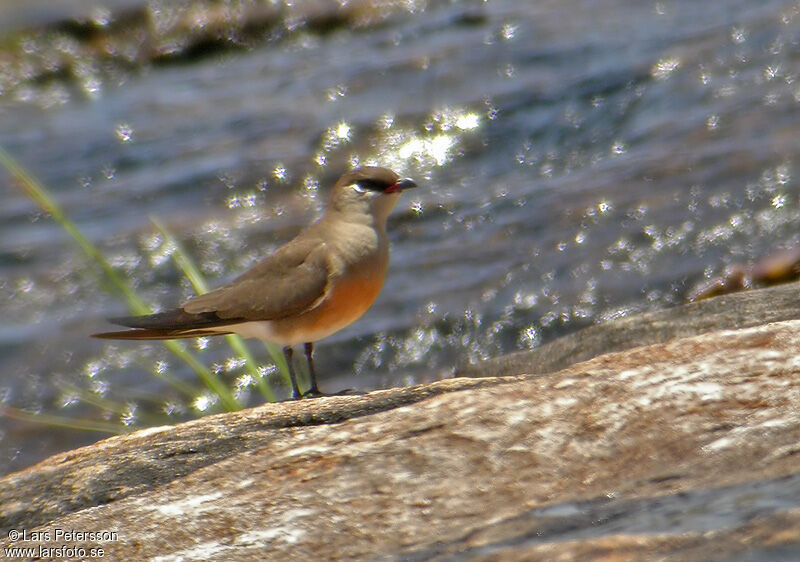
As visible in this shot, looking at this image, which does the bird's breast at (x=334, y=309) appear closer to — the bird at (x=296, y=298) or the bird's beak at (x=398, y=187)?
the bird at (x=296, y=298)

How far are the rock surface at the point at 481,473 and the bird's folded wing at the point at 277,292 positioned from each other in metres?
1.15

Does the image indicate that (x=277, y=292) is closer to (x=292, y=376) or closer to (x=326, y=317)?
(x=326, y=317)

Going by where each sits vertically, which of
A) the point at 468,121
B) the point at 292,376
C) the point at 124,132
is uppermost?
the point at 124,132

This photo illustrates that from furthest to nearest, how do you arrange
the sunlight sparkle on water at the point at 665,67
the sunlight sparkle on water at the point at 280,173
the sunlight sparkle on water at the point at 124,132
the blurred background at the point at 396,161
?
the sunlight sparkle on water at the point at 124,132, the sunlight sparkle on water at the point at 665,67, the sunlight sparkle on water at the point at 280,173, the blurred background at the point at 396,161

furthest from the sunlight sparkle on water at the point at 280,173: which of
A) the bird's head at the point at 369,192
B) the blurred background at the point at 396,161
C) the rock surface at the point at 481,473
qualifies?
the rock surface at the point at 481,473

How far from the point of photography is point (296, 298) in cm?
497

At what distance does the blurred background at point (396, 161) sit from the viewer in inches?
292

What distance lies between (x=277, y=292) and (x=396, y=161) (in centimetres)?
461

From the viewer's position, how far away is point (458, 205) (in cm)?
867

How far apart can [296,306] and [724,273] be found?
336cm

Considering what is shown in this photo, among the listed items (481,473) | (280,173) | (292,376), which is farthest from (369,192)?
(280,173)

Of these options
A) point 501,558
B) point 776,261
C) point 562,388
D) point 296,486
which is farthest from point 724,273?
point 501,558

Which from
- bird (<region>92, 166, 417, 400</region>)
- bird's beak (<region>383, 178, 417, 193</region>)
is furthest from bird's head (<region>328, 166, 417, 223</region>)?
bird (<region>92, 166, 417, 400</region>)

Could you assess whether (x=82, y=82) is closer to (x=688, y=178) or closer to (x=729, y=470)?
(x=688, y=178)
